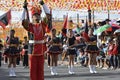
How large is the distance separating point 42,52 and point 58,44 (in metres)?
7.29

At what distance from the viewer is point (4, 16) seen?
27375mm

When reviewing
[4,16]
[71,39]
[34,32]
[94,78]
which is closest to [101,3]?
[4,16]

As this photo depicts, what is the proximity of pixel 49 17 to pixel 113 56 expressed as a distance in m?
11.2

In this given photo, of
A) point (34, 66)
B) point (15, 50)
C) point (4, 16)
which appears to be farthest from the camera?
point (4, 16)

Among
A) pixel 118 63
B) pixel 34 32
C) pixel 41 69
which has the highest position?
pixel 34 32

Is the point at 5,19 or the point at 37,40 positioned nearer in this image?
the point at 37,40

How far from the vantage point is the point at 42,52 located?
11.1 metres

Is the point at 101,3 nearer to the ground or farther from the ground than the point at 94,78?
farther from the ground

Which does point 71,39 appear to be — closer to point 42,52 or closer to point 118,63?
point 118,63

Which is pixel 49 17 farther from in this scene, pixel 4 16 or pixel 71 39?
pixel 4 16

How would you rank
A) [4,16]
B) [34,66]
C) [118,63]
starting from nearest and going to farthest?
1. [34,66]
2. [118,63]
3. [4,16]

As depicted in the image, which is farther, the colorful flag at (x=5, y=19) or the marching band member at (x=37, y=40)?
the colorful flag at (x=5, y=19)

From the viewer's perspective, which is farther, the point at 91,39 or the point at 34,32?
the point at 91,39

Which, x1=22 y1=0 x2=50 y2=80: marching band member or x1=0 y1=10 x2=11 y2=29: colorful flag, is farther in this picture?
x1=0 y1=10 x2=11 y2=29: colorful flag
